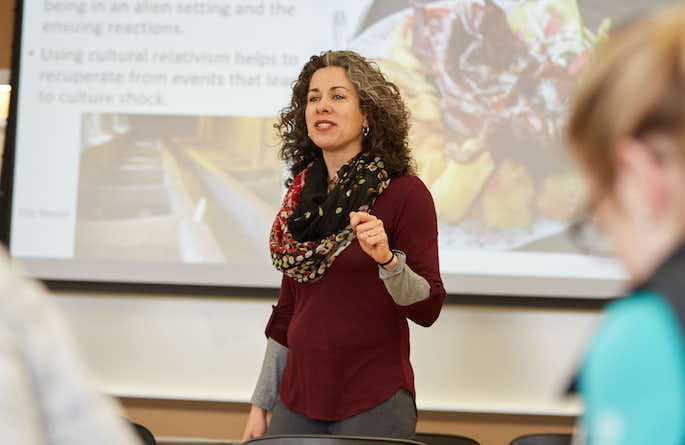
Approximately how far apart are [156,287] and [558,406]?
1.89m

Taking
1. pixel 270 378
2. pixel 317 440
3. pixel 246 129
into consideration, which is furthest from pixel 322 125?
pixel 246 129

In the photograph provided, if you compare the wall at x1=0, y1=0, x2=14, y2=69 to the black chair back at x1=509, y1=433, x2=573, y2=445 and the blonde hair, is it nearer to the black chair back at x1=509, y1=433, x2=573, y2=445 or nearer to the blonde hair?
the black chair back at x1=509, y1=433, x2=573, y2=445

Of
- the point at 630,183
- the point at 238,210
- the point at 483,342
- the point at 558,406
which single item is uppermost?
the point at 630,183

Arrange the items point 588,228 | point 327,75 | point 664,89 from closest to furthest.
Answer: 1. point 664,89
2. point 588,228
3. point 327,75

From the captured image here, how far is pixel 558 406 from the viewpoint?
3361 millimetres

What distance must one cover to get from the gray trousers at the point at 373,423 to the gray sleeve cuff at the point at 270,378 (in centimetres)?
11

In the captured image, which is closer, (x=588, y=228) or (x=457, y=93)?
(x=588, y=228)

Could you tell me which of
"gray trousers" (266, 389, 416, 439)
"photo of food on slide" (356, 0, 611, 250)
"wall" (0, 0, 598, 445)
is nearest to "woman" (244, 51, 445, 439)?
"gray trousers" (266, 389, 416, 439)

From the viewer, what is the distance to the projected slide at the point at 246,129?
3342 mm

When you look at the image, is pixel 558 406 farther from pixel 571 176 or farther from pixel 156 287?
pixel 156 287

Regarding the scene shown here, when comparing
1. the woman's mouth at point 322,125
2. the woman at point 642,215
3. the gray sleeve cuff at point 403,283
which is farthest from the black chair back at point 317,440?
the woman at point 642,215

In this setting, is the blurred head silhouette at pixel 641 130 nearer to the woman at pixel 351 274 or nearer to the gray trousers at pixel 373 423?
the woman at pixel 351 274

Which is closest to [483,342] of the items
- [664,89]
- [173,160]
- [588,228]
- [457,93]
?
[457,93]

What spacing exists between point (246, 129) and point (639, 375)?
3.03m
